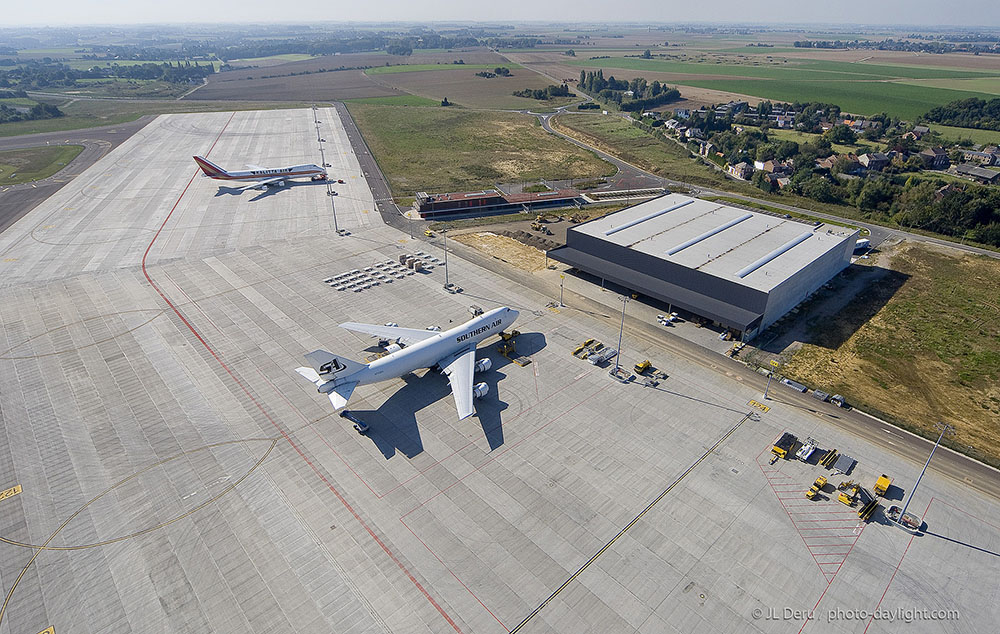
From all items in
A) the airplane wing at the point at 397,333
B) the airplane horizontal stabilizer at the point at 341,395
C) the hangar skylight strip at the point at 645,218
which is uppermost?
the hangar skylight strip at the point at 645,218

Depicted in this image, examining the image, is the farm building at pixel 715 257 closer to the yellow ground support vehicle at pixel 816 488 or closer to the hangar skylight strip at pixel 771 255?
the hangar skylight strip at pixel 771 255

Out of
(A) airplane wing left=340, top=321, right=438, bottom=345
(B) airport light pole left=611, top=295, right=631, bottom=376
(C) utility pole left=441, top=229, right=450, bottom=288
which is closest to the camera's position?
(A) airplane wing left=340, top=321, right=438, bottom=345

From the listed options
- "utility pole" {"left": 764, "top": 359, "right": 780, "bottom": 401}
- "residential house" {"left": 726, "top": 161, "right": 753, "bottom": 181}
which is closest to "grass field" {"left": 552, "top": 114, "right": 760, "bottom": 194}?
"residential house" {"left": 726, "top": 161, "right": 753, "bottom": 181}

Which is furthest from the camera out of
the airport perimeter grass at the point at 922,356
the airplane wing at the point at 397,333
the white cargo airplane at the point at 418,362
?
the airplane wing at the point at 397,333

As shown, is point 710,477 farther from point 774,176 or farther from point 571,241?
point 774,176

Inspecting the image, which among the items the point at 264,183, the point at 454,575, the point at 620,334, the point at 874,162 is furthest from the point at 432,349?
the point at 874,162

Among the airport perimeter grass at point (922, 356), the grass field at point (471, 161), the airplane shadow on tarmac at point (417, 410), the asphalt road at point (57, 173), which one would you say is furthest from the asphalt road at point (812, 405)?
the asphalt road at point (57, 173)

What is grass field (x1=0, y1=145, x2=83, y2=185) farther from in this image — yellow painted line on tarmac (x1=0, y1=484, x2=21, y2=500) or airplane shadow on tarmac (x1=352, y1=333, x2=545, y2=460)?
airplane shadow on tarmac (x1=352, y1=333, x2=545, y2=460)
